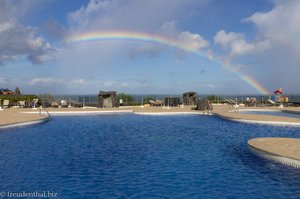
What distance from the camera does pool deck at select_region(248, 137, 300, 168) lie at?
10.1 meters

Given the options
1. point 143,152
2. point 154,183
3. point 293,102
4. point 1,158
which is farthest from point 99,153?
point 293,102

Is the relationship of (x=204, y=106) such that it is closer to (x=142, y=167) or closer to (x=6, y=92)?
(x=142, y=167)

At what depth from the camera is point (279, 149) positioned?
11.4 m

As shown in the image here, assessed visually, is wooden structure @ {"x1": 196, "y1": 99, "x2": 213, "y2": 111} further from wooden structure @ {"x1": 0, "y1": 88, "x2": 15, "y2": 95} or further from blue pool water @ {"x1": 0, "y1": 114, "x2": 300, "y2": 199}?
wooden structure @ {"x1": 0, "y1": 88, "x2": 15, "y2": 95}

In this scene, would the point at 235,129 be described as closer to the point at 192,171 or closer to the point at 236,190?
the point at 192,171

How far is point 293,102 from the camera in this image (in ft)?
128

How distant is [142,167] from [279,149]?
476 cm

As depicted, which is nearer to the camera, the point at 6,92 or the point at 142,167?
the point at 142,167

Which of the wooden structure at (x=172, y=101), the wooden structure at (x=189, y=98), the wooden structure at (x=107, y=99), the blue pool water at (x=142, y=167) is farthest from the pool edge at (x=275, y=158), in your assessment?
the wooden structure at (x=189, y=98)

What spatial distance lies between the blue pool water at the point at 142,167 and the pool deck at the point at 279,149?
0.87ft

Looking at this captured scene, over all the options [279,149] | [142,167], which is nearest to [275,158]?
[279,149]

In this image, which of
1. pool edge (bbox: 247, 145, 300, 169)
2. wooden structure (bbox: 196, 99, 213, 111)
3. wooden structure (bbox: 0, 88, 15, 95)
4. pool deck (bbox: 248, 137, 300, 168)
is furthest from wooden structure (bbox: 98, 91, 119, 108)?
pool edge (bbox: 247, 145, 300, 169)

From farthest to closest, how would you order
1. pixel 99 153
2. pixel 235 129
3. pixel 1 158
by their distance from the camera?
1. pixel 235 129
2. pixel 99 153
3. pixel 1 158

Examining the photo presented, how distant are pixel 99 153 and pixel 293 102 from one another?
32.3 metres
